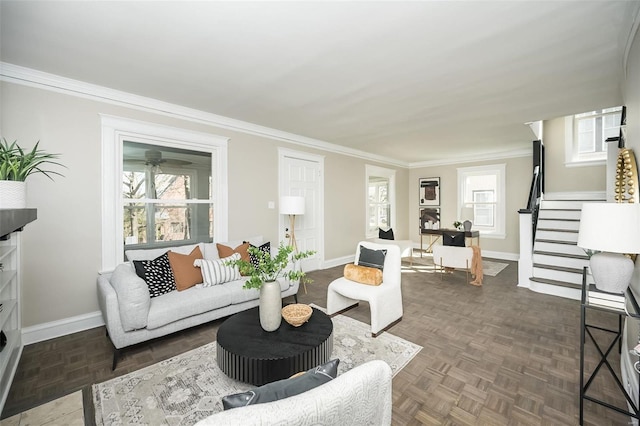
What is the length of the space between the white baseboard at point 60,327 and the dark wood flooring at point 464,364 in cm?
9

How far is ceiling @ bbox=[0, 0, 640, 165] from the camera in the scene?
1854mm

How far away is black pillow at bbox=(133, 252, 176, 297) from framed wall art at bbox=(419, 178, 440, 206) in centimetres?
697

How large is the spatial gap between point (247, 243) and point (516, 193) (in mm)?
6487

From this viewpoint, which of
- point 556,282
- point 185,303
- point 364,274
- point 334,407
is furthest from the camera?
point 556,282

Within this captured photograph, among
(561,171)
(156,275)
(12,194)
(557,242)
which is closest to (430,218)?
(561,171)

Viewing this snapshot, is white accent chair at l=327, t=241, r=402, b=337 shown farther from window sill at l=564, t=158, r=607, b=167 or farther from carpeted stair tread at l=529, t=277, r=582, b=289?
window sill at l=564, t=158, r=607, b=167

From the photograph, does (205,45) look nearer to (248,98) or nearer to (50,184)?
(248,98)

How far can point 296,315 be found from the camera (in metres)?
2.16

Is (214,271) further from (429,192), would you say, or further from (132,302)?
(429,192)

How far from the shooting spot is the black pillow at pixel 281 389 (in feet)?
2.57

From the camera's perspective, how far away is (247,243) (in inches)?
144

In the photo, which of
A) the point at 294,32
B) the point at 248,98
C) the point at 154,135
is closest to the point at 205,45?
the point at 294,32

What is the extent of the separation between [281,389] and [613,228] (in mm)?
1997

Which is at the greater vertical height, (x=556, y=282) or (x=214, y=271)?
(x=214, y=271)
